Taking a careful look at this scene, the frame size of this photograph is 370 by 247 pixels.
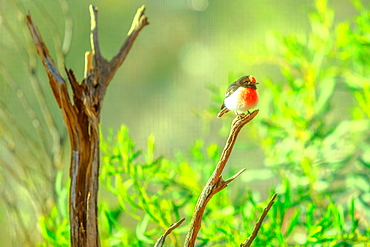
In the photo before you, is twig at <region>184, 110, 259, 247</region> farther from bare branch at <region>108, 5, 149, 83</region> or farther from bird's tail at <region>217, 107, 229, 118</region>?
bare branch at <region>108, 5, 149, 83</region>

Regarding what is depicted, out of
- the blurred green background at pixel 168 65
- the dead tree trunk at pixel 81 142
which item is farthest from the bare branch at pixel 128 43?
the blurred green background at pixel 168 65

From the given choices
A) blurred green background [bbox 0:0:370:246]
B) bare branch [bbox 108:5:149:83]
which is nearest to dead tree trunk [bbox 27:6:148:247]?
bare branch [bbox 108:5:149:83]

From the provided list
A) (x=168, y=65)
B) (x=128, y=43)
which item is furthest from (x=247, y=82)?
(x=168, y=65)

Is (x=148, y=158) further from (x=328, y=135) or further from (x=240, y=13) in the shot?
(x=240, y=13)

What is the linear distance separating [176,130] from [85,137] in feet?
2.94

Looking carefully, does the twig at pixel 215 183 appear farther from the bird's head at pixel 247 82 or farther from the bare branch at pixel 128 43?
the bare branch at pixel 128 43

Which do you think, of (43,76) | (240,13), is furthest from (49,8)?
(240,13)

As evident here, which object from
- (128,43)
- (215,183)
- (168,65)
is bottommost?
(215,183)

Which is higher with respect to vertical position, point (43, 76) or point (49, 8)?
point (49, 8)

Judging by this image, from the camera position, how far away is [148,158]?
1.55 feet

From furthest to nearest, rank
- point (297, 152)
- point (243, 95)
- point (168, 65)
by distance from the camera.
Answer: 1. point (168, 65)
2. point (297, 152)
3. point (243, 95)

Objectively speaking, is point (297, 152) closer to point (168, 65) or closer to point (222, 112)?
point (222, 112)

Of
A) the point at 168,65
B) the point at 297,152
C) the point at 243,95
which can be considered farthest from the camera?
the point at 168,65

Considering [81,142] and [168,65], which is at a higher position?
[168,65]
